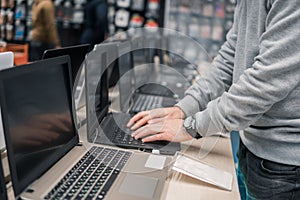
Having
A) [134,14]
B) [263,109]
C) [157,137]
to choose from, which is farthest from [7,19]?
[263,109]

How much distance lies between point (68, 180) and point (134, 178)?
166 millimetres

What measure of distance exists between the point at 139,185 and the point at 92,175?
12cm

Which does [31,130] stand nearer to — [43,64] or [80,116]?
[43,64]

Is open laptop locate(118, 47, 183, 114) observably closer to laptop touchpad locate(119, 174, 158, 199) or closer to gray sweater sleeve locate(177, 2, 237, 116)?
gray sweater sleeve locate(177, 2, 237, 116)

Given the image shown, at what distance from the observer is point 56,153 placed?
818 mm

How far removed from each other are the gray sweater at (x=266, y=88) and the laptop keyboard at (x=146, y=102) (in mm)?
612

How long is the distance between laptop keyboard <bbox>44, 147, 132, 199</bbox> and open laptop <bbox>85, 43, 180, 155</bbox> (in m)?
0.10

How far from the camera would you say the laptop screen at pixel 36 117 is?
641mm

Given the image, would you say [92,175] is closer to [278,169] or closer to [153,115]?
[153,115]

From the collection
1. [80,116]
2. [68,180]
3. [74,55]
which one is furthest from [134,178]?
[74,55]

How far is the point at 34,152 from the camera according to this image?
72 cm

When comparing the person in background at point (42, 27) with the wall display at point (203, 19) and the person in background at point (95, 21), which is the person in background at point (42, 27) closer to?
the person in background at point (95, 21)

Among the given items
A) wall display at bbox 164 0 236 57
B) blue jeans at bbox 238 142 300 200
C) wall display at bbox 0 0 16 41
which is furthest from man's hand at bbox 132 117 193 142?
wall display at bbox 0 0 16 41

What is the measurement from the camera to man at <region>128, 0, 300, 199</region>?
756mm
